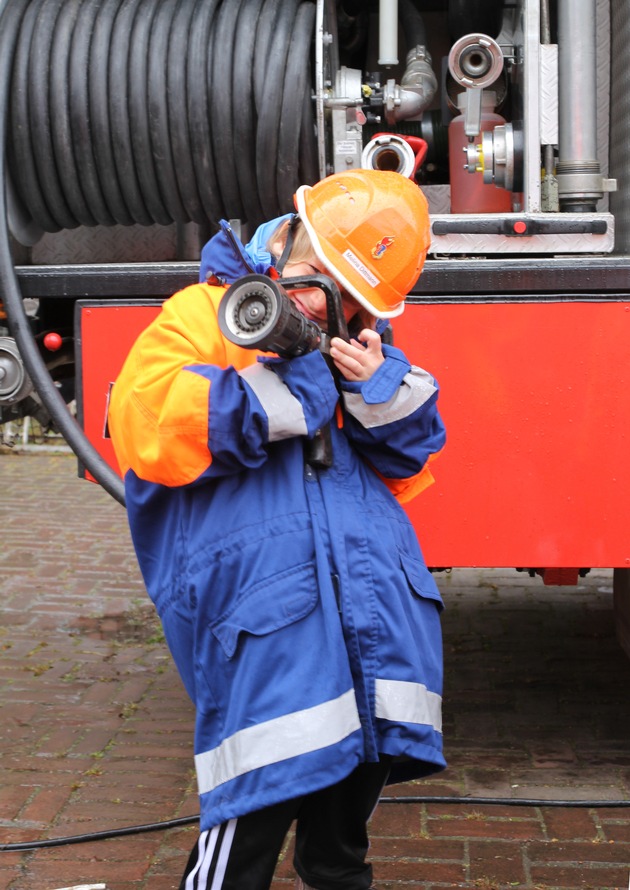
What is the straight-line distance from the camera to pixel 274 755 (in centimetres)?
183

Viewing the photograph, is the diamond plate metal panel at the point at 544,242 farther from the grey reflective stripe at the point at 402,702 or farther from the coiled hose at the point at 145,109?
the grey reflective stripe at the point at 402,702

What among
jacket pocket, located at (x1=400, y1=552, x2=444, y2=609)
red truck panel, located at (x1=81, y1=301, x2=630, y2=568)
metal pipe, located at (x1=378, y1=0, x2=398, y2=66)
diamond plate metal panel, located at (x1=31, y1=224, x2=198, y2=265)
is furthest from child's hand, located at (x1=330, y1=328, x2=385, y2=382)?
diamond plate metal panel, located at (x1=31, y1=224, x2=198, y2=265)

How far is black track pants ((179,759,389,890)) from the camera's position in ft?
6.28

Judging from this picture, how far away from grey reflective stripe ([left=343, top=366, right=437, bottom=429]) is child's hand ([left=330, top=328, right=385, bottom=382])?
40mm

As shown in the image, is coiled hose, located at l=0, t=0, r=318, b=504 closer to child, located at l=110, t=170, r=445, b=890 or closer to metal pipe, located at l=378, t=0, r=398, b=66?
metal pipe, located at l=378, t=0, r=398, b=66

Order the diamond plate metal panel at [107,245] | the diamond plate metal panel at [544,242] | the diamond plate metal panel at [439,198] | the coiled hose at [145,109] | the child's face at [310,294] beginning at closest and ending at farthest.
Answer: the child's face at [310,294], the diamond plate metal panel at [544,242], the coiled hose at [145,109], the diamond plate metal panel at [439,198], the diamond plate metal panel at [107,245]

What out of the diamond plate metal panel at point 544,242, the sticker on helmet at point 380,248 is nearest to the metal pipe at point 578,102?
the diamond plate metal panel at point 544,242

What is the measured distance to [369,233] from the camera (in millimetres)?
1982

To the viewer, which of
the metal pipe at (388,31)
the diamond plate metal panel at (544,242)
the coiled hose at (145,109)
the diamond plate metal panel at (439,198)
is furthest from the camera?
the diamond plate metal panel at (439,198)

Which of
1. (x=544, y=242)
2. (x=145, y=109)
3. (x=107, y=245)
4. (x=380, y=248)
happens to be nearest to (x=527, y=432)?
(x=544, y=242)

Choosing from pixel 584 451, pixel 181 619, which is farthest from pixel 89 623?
pixel 181 619

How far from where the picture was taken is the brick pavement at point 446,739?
2.88m

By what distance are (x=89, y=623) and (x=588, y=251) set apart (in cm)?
304

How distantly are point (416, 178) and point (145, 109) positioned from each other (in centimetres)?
88
